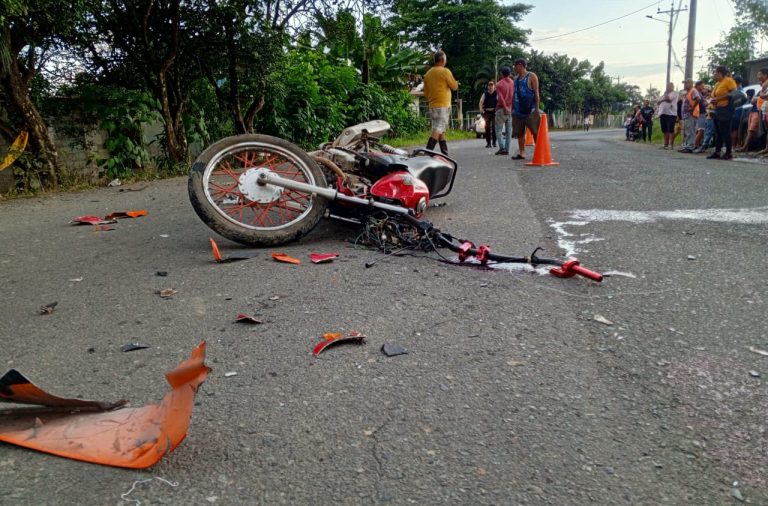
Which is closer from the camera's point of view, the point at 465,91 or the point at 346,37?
the point at 346,37

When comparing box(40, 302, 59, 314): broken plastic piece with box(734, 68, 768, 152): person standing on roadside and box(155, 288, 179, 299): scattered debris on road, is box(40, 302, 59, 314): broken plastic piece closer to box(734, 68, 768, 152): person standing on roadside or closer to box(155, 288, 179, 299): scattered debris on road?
box(155, 288, 179, 299): scattered debris on road

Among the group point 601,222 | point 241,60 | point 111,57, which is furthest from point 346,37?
point 601,222

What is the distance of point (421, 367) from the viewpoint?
228cm

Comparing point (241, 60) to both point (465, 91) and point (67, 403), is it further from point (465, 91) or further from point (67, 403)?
point (465, 91)

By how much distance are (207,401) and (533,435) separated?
111cm

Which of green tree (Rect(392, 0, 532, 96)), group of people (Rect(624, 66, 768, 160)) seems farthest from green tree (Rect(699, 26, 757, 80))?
group of people (Rect(624, 66, 768, 160))

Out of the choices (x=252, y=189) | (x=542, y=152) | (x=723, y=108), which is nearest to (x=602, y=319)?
(x=252, y=189)

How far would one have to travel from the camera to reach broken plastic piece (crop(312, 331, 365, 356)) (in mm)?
2428

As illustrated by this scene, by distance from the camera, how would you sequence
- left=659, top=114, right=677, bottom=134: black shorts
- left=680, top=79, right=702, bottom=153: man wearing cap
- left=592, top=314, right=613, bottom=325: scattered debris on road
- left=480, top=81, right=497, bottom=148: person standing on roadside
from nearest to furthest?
1. left=592, top=314, right=613, bottom=325: scattered debris on road
2. left=680, top=79, right=702, bottom=153: man wearing cap
3. left=659, top=114, right=677, bottom=134: black shorts
4. left=480, top=81, right=497, bottom=148: person standing on roadside

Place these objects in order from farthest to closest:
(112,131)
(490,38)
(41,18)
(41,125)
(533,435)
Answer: (490,38) < (112,131) < (41,125) < (41,18) < (533,435)

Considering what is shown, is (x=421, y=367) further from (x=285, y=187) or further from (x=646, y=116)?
(x=646, y=116)

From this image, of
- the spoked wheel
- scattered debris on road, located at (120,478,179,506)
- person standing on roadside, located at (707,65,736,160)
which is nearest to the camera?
scattered debris on road, located at (120,478,179,506)

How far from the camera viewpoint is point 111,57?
33.8ft

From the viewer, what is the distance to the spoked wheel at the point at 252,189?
407cm
